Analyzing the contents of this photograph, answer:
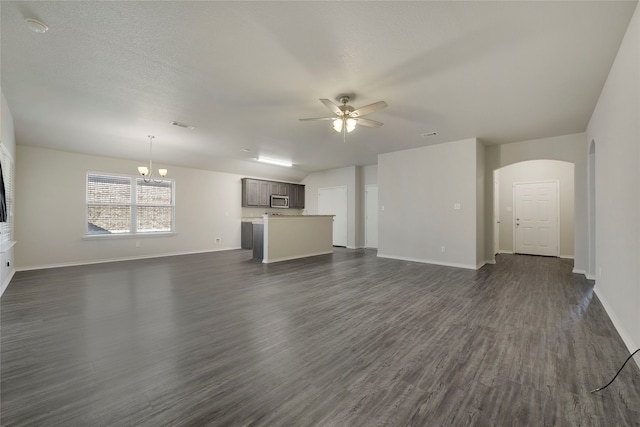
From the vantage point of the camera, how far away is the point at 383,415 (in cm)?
149

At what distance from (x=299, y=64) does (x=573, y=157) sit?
570 centimetres

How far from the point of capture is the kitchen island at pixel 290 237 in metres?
6.30

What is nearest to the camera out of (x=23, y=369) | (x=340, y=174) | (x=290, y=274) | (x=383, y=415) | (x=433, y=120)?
(x=383, y=415)

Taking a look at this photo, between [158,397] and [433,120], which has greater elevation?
[433,120]

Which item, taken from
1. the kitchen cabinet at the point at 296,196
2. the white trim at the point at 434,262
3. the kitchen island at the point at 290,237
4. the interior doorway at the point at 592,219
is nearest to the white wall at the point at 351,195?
the kitchen island at the point at 290,237

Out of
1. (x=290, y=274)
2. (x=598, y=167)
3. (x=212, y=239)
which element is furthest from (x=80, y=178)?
(x=598, y=167)

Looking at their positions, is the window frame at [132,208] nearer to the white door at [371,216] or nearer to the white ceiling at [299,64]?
the white ceiling at [299,64]

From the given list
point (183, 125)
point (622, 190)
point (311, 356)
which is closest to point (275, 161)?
point (183, 125)

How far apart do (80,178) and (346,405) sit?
7.47 m

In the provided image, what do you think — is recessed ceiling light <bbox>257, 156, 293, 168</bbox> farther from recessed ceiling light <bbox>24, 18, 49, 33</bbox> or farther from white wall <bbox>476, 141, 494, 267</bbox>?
recessed ceiling light <bbox>24, 18, 49, 33</bbox>

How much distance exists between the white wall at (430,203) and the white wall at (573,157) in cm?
115

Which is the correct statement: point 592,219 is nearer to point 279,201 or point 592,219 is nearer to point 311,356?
point 311,356

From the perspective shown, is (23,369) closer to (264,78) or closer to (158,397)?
(158,397)

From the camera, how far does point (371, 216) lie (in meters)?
8.68
